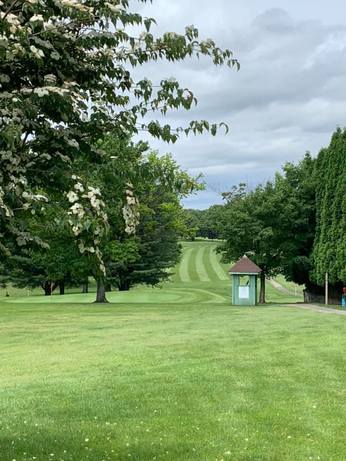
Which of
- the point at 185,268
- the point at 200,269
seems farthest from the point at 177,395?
the point at 185,268

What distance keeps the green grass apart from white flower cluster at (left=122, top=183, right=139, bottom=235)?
3080 millimetres

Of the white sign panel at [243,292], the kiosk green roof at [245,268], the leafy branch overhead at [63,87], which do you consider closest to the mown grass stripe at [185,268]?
the white sign panel at [243,292]

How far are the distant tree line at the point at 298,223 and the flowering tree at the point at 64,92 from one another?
26.2 metres

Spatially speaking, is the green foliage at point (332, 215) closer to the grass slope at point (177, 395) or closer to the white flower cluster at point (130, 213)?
the grass slope at point (177, 395)

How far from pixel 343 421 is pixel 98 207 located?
5.09 meters

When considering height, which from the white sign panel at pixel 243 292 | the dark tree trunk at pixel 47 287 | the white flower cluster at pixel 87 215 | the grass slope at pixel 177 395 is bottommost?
the grass slope at pixel 177 395

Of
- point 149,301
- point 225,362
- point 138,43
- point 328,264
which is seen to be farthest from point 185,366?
point 149,301

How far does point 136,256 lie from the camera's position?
36.6 metres

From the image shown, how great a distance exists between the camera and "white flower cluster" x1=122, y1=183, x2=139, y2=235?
455 cm

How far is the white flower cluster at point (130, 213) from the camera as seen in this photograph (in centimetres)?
455

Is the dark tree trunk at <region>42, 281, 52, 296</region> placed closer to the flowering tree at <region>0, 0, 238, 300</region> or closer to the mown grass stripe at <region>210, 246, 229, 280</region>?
the mown grass stripe at <region>210, 246, 229, 280</region>

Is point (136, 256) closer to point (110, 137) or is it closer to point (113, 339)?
point (113, 339)

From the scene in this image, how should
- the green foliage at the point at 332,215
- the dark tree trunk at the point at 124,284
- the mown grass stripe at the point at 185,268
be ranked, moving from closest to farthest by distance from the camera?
the green foliage at the point at 332,215 < the dark tree trunk at the point at 124,284 < the mown grass stripe at the point at 185,268

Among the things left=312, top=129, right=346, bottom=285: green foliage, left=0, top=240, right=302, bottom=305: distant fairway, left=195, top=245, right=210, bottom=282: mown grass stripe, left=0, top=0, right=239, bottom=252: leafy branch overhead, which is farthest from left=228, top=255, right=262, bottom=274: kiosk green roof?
left=195, top=245, right=210, bottom=282: mown grass stripe
